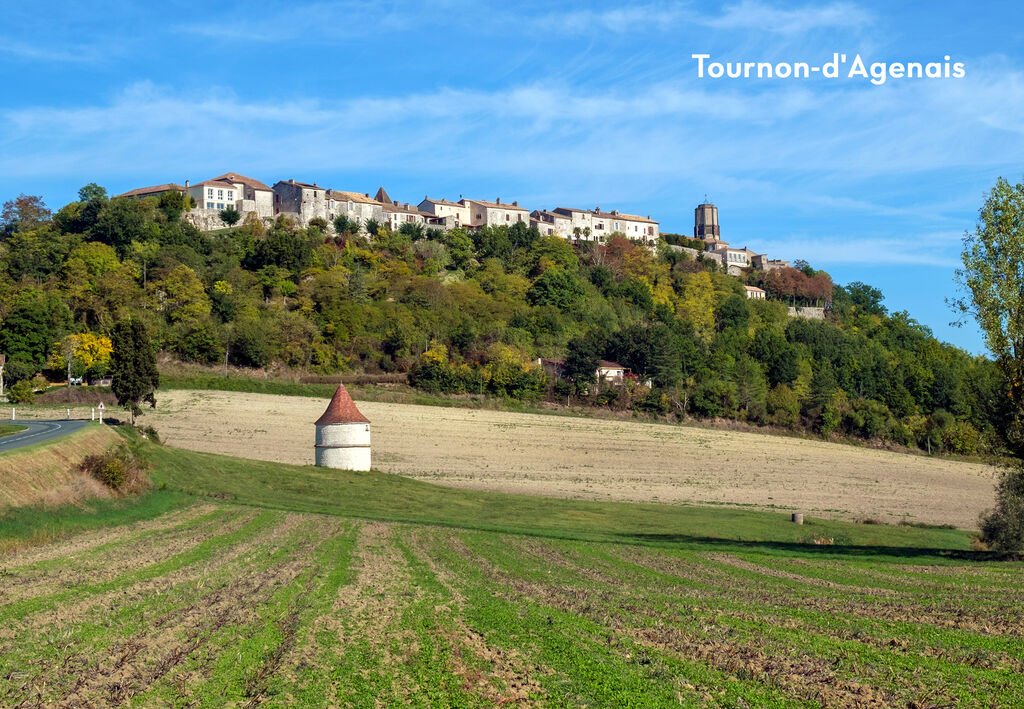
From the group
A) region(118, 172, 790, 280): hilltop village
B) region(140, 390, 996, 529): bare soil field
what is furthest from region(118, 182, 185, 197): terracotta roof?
region(140, 390, 996, 529): bare soil field

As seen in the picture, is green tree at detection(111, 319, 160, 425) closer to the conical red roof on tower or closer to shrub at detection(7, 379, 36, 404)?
the conical red roof on tower

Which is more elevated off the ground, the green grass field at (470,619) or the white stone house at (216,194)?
the white stone house at (216,194)

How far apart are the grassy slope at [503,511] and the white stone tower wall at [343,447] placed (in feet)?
9.07

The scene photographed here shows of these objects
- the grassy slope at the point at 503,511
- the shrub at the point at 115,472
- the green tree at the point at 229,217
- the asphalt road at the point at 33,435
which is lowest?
the grassy slope at the point at 503,511

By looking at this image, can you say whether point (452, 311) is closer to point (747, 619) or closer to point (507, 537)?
point (507, 537)

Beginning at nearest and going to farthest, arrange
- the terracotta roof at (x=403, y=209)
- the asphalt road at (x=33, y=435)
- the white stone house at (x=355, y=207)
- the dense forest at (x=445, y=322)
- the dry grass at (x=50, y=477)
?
the dry grass at (x=50, y=477) < the asphalt road at (x=33, y=435) < the dense forest at (x=445, y=322) < the white stone house at (x=355, y=207) < the terracotta roof at (x=403, y=209)

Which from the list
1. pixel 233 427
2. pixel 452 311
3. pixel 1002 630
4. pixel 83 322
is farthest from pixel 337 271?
pixel 1002 630

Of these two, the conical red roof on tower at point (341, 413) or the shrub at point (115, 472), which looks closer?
the shrub at point (115, 472)

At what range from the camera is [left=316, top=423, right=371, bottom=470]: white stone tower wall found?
191 ft

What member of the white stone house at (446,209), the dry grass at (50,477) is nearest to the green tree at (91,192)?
the white stone house at (446,209)

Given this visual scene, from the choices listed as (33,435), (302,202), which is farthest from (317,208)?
(33,435)

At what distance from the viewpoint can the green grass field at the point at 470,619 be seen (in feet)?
40.8

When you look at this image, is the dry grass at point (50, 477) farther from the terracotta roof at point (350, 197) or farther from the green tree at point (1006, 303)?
the terracotta roof at point (350, 197)

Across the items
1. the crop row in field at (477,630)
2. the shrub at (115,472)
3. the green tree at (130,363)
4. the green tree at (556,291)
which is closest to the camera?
the crop row in field at (477,630)
